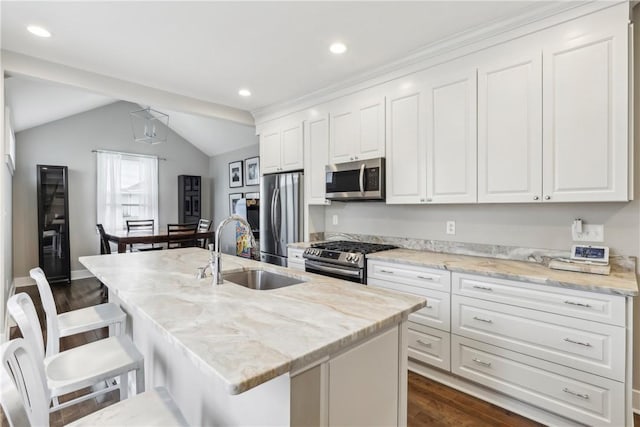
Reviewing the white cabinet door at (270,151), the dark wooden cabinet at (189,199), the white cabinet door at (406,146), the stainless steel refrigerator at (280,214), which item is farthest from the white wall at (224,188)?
the white cabinet door at (406,146)

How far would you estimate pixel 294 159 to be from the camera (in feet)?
12.7

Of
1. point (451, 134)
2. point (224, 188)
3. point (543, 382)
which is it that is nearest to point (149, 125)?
point (224, 188)

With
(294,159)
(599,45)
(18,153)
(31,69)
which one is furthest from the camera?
(18,153)

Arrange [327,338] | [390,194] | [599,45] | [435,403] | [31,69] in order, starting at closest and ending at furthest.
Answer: [327,338] < [599,45] < [435,403] < [31,69] < [390,194]

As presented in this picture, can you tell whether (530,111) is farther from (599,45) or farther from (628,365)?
(628,365)

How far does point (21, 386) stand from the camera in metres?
0.94

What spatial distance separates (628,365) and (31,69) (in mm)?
4717

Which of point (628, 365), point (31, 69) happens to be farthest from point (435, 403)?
point (31, 69)

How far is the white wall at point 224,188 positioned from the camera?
22.2 ft

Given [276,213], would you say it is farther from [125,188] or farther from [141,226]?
[125,188]

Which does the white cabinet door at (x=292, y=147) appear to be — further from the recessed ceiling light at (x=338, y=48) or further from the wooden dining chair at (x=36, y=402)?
the wooden dining chair at (x=36, y=402)

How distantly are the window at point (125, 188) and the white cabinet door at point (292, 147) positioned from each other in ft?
13.4

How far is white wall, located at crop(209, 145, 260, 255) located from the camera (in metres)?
6.77

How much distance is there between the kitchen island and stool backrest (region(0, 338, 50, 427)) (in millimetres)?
342
